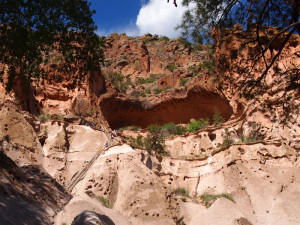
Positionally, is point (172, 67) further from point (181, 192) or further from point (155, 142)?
point (181, 192)

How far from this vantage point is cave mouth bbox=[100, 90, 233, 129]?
32.3 metres

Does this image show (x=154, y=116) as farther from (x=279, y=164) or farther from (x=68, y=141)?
(x=279, y=164)

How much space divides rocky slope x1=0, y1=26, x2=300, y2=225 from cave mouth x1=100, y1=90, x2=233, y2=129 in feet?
0.63

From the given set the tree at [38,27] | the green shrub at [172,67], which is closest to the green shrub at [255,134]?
the tree at [38,27]

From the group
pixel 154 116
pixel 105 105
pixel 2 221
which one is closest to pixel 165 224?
pixel 2 221

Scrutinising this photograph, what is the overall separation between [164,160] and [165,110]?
42.6ft

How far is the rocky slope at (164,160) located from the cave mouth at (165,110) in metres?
0.19

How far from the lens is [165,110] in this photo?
36531mm

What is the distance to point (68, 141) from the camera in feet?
75.7

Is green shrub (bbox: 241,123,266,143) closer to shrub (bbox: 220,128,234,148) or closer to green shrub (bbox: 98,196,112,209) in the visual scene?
shrub (bbox: 220,128,234,148)

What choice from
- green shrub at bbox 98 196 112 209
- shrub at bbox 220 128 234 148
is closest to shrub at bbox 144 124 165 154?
shrub at bbox 220 128 234 148

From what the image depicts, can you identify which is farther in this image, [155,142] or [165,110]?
[165,110]

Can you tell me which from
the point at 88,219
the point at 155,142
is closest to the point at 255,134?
the point at 155,142

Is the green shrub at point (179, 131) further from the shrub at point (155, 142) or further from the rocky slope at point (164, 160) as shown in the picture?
the shrub at point (155, 142)
